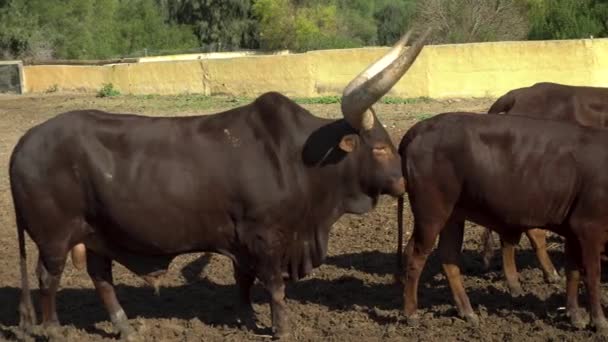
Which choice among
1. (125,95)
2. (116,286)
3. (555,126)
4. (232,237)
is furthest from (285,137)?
(125,95)

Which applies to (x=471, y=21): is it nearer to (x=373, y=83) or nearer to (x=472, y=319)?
(x=472, y=319)

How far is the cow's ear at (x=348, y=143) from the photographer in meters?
7.45

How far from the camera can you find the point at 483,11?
4078cm

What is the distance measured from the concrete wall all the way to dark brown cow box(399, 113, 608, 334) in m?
17.6

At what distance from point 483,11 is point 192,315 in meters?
34.4

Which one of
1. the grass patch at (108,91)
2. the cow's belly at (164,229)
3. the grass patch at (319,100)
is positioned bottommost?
the grass patch at (108,91)

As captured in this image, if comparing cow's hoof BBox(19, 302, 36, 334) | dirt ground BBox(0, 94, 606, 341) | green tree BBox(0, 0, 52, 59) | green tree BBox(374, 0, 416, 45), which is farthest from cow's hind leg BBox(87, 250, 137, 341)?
green tree BBox(374, 0, 416, 45)

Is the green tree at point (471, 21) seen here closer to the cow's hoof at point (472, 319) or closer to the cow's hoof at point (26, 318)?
the cow's hoof at point (472, 319)

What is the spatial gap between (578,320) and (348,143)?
2331mm

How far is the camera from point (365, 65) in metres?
27.3

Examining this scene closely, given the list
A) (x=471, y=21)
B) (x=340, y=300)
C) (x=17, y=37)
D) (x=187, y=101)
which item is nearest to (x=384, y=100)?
(x=187, y=101)

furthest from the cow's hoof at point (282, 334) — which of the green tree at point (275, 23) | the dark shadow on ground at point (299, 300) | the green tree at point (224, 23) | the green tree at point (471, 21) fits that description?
the green tree at point (224, 23)

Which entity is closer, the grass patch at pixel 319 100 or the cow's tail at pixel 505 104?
the cow's tail at pixel 505 104

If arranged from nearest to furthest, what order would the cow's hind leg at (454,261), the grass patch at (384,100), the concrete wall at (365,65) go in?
A: the cow's hind leg at (454,261) < the concrete wall at (365,65) < the grass patch at (384,100)
